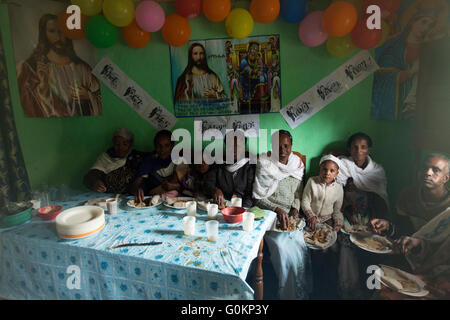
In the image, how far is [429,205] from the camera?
2.24 metres

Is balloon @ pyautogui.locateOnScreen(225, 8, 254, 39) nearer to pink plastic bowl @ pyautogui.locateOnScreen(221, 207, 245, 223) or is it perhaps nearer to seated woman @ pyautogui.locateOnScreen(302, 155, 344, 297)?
seated woman @ pyautogui.locateOnScreen(302, 155, 344, 297)

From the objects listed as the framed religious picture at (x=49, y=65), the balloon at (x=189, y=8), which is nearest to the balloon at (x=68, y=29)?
the framed religious picture at (x=49, y=65)

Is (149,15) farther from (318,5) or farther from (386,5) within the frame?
(386,5)

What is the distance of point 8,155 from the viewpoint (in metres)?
2.68

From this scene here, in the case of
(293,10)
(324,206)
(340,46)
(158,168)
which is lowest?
(324,206)

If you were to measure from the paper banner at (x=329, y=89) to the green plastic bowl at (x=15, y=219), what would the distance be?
98.1 inches

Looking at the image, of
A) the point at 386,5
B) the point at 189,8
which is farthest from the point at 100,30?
the point at 386,5

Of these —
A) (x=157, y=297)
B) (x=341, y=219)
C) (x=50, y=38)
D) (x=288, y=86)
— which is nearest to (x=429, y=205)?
(x=341, y=219)

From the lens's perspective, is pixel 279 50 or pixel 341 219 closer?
pixel 341 219

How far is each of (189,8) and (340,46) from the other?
1.48 meters

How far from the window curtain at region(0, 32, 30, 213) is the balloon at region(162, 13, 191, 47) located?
158cm

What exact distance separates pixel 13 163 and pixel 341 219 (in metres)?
3.19
